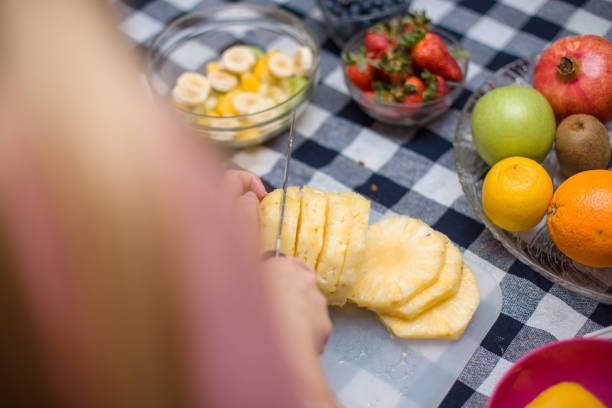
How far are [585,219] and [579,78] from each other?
311 millimetres

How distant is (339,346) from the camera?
80 centimetres

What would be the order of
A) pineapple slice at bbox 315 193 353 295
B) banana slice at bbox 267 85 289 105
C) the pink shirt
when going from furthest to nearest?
banana slice at bbox 267 85 289 105 < pineapple slice at bbox 315 193 353 295 < the pink shirt

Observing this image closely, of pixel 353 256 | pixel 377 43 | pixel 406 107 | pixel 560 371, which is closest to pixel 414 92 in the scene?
pixel 406 107

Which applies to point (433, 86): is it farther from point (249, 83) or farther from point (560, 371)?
point (560, 371)

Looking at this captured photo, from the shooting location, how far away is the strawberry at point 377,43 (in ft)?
3.60

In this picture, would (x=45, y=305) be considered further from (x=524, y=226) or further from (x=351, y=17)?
(x=351, y=17)

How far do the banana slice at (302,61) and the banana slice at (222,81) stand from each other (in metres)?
0.14

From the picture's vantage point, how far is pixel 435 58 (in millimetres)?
1053

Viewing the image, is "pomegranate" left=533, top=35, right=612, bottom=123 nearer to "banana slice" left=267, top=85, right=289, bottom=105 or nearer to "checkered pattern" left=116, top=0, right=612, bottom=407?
"checkered pattern" left=116, top=0, right=612, bottom=407

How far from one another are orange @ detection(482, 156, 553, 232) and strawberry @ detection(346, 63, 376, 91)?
0.36 m

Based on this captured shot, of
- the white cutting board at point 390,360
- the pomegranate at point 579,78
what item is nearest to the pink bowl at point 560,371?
the white cutting board at point 390,360

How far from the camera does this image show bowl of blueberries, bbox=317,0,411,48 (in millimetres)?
1220

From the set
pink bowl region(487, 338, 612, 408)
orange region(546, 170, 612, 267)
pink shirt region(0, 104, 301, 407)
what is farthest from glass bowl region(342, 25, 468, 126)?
pink shirt region(0, 104, 301, 407)

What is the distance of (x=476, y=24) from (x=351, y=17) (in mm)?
319
